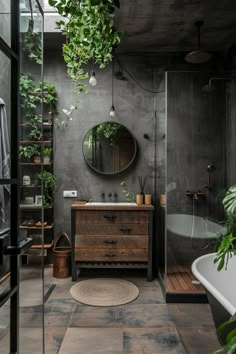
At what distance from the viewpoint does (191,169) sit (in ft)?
10.5

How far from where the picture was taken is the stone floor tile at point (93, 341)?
6.73 ft

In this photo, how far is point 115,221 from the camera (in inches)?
133

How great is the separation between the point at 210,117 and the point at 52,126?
2024mm

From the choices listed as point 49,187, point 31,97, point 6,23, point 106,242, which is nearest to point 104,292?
point 106,242

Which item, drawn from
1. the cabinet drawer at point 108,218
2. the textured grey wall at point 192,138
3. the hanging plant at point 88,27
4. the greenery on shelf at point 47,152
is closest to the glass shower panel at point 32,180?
the hanging plant at point 88,27

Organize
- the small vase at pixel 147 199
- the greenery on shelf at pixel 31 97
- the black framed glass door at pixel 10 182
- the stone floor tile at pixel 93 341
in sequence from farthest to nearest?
the small vase at pixel 147 199
the stone floor tile at pixel 93 341
the greenery on shelf at pixel 31 97
the black framed glass door at pixel 10 182

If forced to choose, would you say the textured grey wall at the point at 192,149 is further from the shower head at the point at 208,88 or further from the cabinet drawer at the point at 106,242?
the cabinet drawer at the point at 106,242

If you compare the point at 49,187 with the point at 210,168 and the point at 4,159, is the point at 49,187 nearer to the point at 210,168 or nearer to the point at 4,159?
the point at 210,168

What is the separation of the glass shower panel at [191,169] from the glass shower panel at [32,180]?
1.81 meters

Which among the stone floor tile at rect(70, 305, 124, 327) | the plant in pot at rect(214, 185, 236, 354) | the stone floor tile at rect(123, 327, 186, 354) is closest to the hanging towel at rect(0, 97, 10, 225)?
the plant in pot at rect(214, 185, 236, 354)

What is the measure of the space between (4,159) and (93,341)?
1.69 m

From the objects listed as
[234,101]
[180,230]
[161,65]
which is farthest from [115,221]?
[161,65]

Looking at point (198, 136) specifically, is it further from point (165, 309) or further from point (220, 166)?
point (165, 309)

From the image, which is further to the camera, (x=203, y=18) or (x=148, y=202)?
(x=148, y=202)
